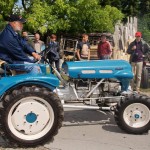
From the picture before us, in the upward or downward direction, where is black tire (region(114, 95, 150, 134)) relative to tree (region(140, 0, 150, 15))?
downward

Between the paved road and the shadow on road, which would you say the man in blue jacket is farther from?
the shadow on road

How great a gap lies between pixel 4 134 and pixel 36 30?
14463 millimetres

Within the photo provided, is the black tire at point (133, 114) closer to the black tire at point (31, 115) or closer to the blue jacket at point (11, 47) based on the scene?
the black tire at point (31, 115)

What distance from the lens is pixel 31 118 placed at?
5.44 metres

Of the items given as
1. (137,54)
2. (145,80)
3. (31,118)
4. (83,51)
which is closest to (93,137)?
(31,118)

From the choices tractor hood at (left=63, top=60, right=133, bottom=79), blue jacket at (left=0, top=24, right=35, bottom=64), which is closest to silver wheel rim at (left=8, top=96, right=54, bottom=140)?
blue jacket at (left=0, top=24, right=35, bottom=64)

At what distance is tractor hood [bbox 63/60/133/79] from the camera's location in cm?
638

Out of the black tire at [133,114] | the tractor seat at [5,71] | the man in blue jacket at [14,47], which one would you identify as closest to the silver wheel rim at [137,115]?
the black tire at [133,114]

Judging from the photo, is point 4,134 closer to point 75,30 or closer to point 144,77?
point 144,77

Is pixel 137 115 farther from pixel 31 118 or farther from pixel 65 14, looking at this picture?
pixel 65 14

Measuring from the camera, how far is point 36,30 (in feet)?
63.5

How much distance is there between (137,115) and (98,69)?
1016 millimetres

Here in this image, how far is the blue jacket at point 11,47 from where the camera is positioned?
5574mm

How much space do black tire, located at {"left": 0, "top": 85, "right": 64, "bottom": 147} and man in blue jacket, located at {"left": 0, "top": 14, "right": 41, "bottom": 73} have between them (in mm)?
389
